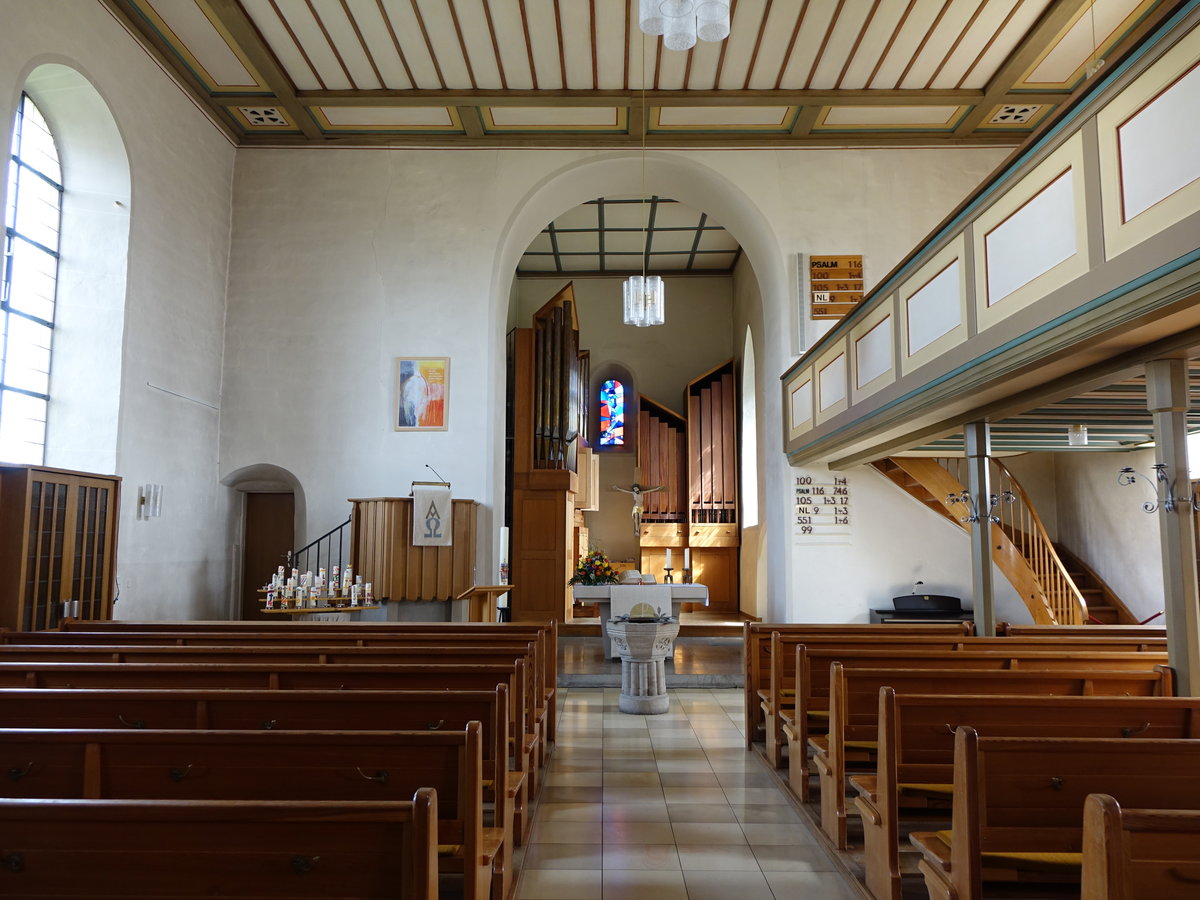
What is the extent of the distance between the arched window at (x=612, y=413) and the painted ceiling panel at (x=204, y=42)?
8736 millimetres

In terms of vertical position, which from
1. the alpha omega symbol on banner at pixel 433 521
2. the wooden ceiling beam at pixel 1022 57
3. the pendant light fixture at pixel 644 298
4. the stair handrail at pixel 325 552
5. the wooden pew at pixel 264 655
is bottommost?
the wooden pew at pixel 264 655

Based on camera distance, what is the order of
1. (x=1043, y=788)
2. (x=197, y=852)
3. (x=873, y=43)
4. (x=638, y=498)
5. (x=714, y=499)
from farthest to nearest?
(x=714, y=499) → (x=638, y=498) → (x=873, y=43) → (x=1043, y=788) → (x=197, y=852)

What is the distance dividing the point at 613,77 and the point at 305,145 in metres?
4.23

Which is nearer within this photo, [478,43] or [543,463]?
[478,43]

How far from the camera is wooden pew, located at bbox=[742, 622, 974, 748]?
615 centimetres

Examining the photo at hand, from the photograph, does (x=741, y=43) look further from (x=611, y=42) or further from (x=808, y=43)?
(x=611, y=42)

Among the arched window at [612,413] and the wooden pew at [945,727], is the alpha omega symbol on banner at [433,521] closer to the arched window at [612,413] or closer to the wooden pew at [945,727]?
the wooden pew at [945,727]

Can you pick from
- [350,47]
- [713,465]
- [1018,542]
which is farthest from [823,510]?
[350,47]

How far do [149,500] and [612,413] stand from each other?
942 cm

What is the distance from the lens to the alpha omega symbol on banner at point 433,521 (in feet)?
31.7

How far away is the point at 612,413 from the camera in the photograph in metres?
16.8

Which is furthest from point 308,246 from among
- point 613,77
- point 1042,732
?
point 1042,732

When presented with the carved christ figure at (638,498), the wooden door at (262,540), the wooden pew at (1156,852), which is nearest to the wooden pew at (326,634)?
the wooden pew at (1156,852)

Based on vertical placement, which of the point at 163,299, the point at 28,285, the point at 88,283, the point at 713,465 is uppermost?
the point at 163,299
